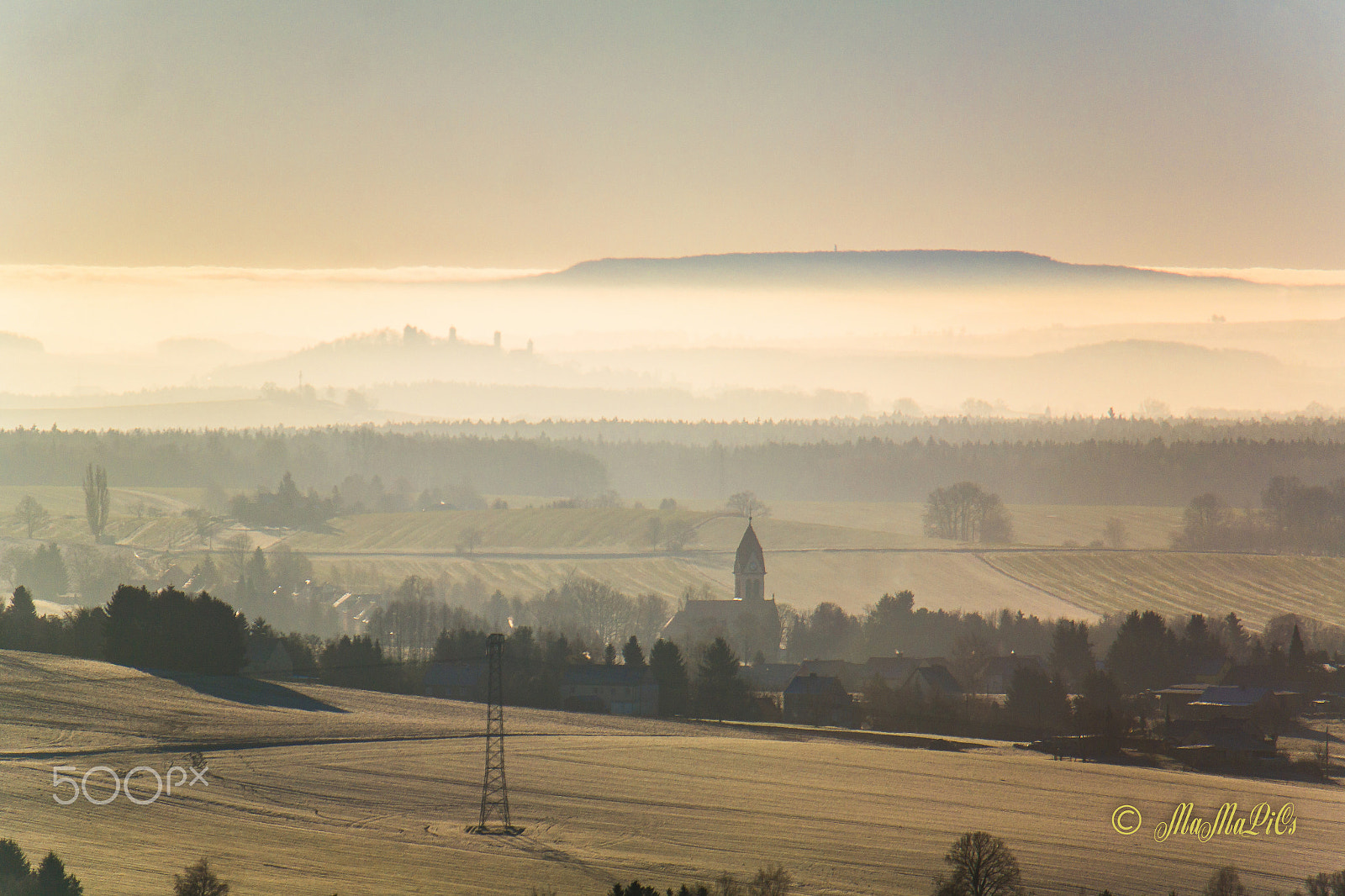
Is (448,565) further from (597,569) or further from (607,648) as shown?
(607,648)

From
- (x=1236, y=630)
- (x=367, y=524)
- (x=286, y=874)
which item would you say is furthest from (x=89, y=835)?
(x=367, y=524)

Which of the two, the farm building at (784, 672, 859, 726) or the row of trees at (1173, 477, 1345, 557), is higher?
the row of trees at (1173, 477, 1345, 557)

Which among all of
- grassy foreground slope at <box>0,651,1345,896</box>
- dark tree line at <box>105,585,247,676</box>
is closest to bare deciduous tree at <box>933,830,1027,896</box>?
grassy foreground slope at <box>0,651,1345,896</box>

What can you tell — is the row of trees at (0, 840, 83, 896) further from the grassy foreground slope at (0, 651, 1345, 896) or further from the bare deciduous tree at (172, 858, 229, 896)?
the bare deciduous tree at (172, 858, 229, 896)

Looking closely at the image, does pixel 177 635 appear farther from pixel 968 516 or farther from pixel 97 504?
pixel 968 516

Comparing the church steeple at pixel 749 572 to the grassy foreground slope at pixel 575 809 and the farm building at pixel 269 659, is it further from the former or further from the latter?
the grassy foreground slope at pixel 575 809

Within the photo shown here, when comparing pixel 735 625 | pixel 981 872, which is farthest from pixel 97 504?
pixel 981 872

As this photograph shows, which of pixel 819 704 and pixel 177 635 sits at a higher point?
pixel 177 635
